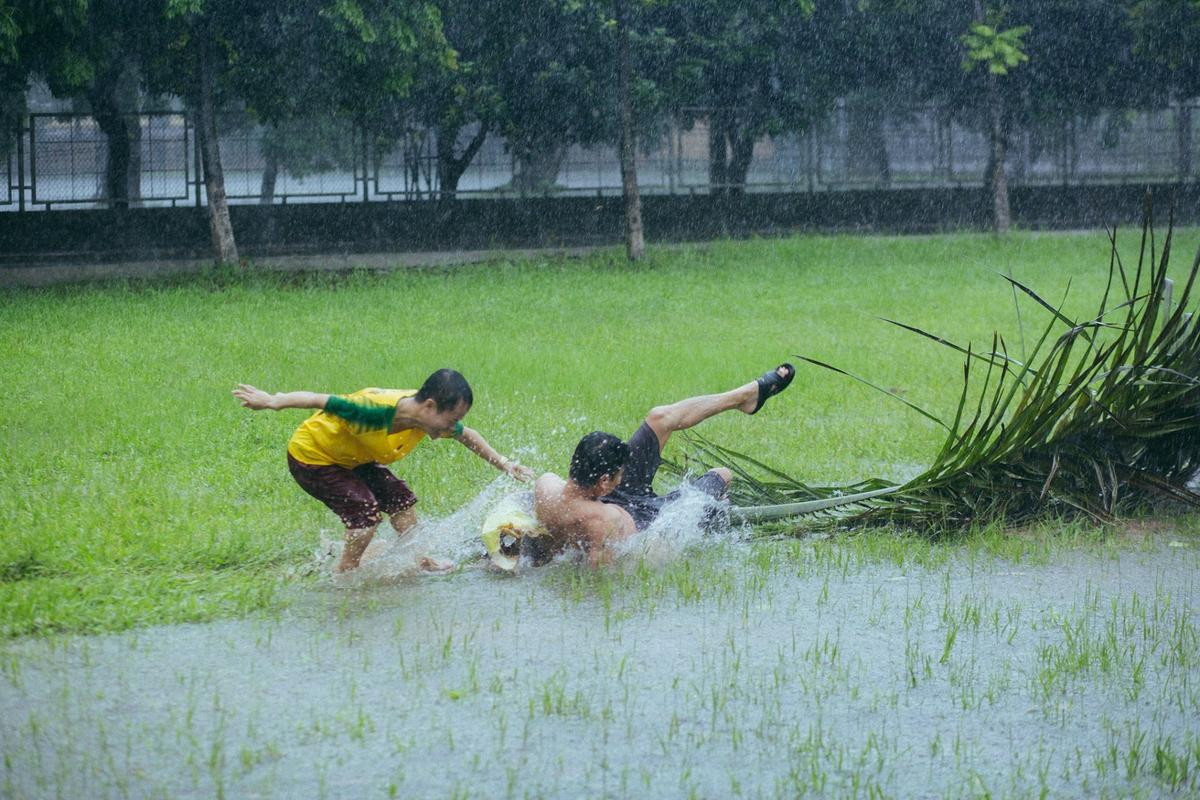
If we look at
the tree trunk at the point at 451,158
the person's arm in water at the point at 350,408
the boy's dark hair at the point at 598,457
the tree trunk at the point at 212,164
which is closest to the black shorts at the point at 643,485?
the boy's dark hair at the point at 598,457

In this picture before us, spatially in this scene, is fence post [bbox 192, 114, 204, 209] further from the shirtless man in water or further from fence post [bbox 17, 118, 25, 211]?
the shirtless man in water

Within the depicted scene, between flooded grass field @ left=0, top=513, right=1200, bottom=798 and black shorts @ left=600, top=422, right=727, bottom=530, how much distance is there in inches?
5.8

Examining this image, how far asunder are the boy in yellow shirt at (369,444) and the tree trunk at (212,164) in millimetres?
13171

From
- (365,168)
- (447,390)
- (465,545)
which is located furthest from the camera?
(365,168)

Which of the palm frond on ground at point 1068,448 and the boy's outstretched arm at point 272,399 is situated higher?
the boy's outstretched arm at point 272,399

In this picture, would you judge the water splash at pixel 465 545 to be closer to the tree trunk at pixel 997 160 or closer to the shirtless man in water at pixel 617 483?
the shirtless man in water at pixel 617 483

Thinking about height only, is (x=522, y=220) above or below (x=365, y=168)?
below

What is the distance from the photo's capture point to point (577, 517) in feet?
20.6

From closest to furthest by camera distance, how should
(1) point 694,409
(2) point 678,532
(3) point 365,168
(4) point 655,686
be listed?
(4) point 655,686, (2) point 678,532, (1) point 694,409, (3) point 365,168

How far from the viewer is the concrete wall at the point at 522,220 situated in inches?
762

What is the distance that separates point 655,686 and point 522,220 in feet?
59.4

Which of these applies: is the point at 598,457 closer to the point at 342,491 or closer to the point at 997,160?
the point at 342,491

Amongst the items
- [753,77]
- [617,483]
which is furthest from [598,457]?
[753,77]

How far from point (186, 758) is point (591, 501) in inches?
97.5
